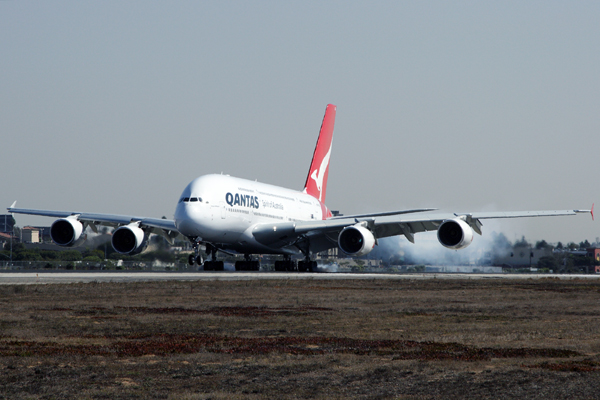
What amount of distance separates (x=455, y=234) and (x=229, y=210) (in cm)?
1253

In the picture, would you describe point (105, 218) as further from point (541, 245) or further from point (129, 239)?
point (541, 245)

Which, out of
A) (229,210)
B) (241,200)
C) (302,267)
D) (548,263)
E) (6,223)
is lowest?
(548,263)

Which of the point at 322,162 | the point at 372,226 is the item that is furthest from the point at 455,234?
the point at 322,162

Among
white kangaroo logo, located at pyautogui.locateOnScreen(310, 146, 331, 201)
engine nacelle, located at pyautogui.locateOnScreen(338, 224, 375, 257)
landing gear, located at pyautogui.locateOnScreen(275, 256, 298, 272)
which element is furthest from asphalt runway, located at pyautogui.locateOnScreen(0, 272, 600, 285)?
white kangaroo logo, located at pyautogui.locateOnScreen(310, 146, 331, 201)

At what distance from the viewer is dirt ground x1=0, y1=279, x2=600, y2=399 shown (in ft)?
27.1

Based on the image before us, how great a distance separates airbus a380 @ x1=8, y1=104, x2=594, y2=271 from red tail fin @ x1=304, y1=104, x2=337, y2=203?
812cm

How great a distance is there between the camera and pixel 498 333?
13.4 meters

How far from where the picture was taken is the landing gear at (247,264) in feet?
159

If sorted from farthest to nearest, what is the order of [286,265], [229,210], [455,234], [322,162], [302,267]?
[322,162] → [286,265] → [302,267] → [229,210] → [455,234]

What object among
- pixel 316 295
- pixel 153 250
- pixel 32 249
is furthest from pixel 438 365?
pixel 32 249

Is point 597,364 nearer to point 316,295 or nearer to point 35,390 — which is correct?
point 35,390

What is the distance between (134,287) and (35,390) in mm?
17881

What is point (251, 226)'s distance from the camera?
145ft

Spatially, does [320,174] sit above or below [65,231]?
above
